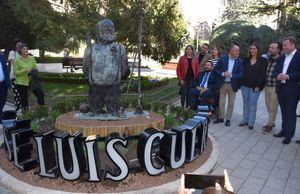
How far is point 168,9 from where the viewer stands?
13906mm

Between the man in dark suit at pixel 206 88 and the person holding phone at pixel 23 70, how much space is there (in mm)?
4110

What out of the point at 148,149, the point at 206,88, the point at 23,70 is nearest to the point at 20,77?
the point at 23,70

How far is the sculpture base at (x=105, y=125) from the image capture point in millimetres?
5750

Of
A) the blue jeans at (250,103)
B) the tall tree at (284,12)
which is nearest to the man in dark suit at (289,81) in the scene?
the blue jeans at (250,103)

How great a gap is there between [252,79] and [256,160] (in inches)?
93.5

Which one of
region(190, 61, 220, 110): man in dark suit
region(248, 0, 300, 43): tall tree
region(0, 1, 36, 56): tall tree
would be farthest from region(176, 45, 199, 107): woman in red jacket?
region(248, 0, 300, 43): tall tree

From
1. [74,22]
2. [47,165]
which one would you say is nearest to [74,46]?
[74,22]

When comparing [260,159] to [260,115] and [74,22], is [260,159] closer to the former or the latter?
[260,115]

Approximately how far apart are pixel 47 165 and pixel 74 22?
8.92 metres

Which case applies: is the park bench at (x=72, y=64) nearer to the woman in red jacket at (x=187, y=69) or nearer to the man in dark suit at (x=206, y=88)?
the woman in red jacket at (x=187, y=69)

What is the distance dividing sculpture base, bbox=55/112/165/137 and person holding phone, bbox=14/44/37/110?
2.40 metres

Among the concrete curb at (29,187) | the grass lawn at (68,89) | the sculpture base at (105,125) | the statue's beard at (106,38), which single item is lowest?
the concrete curb at (29,187)

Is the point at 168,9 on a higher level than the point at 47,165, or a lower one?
higher

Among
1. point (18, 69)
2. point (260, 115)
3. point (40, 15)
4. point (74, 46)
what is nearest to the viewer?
point (18, 69)
